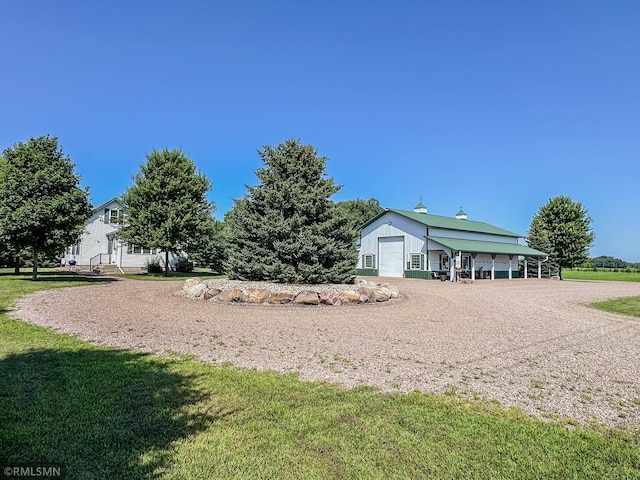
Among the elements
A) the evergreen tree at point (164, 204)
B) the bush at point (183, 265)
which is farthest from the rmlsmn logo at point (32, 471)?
the bush at point (183, 265)

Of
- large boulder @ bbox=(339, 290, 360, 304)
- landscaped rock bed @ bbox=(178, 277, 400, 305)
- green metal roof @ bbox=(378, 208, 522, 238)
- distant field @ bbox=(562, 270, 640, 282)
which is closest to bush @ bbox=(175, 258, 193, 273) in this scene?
green metal roof @ bbox=(378, 208, 522, 238)

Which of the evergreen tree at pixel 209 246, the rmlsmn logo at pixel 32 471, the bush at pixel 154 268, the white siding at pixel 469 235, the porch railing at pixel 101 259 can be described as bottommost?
the rmlsmn logo at pixel 32 471

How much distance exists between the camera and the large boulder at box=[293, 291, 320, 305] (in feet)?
41.9

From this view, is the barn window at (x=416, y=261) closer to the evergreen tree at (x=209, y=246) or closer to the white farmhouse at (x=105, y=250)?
the evergreen tree at (x=209, y=246)

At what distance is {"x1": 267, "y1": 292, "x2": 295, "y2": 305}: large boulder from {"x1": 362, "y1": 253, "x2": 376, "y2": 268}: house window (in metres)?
23.9

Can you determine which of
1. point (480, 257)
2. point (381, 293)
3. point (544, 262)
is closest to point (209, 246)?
point (381, 293)

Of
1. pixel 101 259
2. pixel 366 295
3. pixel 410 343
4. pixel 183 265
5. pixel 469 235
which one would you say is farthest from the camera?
pixel 469 235

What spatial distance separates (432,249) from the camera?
1246 inches

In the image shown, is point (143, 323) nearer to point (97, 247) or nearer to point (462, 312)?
point (462, 312)

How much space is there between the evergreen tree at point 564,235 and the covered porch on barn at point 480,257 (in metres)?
3.19

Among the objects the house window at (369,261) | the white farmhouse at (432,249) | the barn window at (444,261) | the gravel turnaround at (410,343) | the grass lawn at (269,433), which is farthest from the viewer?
the house window at (369,261)

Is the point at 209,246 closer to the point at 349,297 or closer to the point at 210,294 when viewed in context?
the point at 210,294

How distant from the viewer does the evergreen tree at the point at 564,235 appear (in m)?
41.6

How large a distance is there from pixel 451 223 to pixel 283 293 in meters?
28.4
